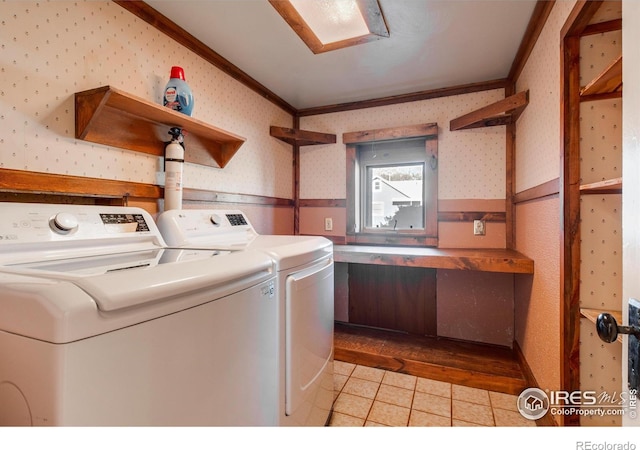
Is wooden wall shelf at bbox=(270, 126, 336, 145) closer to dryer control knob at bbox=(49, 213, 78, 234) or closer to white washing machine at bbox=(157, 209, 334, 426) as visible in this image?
white washing machine at bbox=(157, 209, 334, 426)

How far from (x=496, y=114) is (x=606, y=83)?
945 millimetres

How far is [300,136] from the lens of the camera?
2.63m

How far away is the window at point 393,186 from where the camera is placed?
243cm

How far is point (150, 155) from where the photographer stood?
1.55 meters

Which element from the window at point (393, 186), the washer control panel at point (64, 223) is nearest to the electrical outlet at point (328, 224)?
the window at point (393, 186)

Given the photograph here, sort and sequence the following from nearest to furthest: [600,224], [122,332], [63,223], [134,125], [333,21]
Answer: [122,332] < [63,223] < [600,224] < [134,125] < [333,21]

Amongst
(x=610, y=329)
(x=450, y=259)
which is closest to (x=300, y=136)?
(x=450, y=259)

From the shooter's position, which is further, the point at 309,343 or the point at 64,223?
the point at 309,343

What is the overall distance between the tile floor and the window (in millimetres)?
1041

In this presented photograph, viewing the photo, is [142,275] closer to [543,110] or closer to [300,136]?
[543,110]

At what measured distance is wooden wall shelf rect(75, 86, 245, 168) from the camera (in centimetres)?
122

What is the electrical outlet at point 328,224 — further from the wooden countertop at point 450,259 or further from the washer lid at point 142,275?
the washer lid at point 142,275
